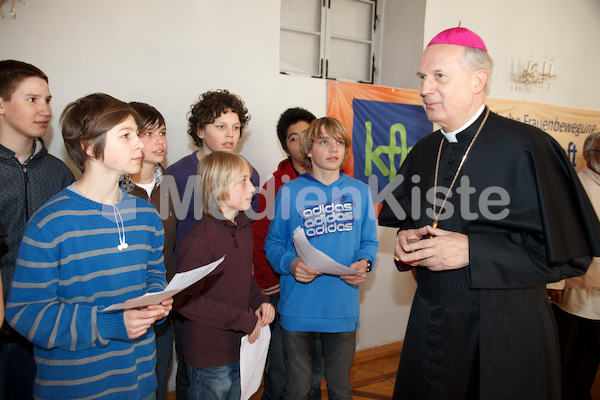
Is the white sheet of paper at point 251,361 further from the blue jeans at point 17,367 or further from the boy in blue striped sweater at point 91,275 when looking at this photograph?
the blue jeans at point 17,367

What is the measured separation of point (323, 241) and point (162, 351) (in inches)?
45.0

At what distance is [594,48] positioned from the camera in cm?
514

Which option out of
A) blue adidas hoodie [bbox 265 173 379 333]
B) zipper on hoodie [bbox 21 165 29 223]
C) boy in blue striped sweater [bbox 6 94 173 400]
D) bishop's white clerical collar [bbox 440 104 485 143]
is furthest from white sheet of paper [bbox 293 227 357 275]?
zipper on hoodie [bbox 21 165 29 223]

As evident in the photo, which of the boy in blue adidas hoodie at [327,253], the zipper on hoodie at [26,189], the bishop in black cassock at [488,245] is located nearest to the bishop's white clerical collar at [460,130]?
the bishop in black cassock at [488,245]

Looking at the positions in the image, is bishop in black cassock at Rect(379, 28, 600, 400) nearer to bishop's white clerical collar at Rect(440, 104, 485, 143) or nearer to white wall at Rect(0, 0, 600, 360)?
bishop's white clerical collar at Rect(440, 104, 485, 143)

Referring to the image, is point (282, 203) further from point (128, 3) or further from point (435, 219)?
point (128, 3)

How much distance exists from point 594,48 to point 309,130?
4896 millimetres

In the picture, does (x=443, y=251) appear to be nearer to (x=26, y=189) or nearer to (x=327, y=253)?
(x=327, y=253)

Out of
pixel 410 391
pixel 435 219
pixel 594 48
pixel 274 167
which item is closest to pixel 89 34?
pixel 274 167

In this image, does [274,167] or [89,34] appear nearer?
[89,34]

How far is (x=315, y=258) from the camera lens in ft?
6.16

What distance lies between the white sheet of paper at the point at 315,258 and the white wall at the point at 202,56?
1.65 metres

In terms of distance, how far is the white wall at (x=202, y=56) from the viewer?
269 cm

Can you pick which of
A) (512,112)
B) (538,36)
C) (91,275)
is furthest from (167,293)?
(538,36)
